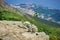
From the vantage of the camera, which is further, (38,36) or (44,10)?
(44,10)

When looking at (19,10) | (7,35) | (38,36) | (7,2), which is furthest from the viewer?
(19,10)

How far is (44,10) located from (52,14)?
799mm

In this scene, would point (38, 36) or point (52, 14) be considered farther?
point (52, 14)

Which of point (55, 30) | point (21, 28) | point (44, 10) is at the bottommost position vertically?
point (55, 30)

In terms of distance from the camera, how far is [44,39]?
35.1 feet

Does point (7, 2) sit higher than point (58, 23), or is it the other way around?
point (7, 2)

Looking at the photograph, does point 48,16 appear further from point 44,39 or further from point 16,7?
point 44,39

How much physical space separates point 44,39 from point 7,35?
2.45 meters

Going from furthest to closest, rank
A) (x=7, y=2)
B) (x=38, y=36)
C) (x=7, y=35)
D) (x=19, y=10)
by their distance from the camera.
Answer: (x=19, y=10)
(x=7, y=2)
(x=38, y=36)
(x=7, y=35)

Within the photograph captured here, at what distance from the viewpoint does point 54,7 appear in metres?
17.4

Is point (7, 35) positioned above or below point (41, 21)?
above

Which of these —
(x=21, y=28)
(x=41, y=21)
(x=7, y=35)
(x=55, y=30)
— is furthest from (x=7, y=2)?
(x=7, y=35)

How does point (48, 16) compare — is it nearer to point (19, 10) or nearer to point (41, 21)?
point (41, 21)

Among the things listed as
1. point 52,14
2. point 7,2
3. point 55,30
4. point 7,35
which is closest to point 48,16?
point 52,14
